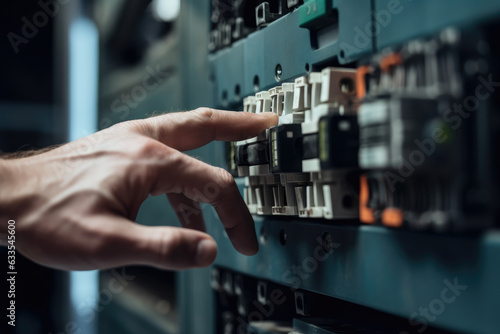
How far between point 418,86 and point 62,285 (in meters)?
2.46

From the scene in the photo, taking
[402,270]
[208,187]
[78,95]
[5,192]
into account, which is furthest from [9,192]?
[78,95]

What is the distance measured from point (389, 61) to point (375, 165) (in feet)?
0.36

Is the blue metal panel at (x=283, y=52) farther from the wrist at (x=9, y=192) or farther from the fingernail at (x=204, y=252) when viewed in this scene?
the wrist at (x=9, y=192)

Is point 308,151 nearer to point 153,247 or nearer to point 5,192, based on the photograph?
point 153,247

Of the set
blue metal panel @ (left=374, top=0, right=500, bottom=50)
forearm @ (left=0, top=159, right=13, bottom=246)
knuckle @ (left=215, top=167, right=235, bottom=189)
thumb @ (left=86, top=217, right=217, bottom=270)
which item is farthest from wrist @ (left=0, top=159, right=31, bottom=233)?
blue metal panel @ (left=374, top=0, right=500, bottom=50)

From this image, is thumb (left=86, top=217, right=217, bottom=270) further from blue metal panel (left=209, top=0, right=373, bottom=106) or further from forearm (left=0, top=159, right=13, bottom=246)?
blue metal panel (left=209, top=0, right=373, bottom=106)

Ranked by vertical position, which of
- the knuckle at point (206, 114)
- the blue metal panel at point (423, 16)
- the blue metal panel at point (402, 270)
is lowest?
the blue metal panel at point (402, 270)

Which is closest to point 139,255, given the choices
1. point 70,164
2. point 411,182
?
point 70,164

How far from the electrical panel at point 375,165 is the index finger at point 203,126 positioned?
0.02m

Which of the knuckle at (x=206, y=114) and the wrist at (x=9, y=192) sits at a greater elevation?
the knuckle at (x=206, y=114)

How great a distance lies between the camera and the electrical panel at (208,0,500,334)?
49cm

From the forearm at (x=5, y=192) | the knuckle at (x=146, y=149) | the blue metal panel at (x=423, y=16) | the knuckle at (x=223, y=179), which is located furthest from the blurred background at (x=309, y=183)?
the forearm at (x=5, y=192)

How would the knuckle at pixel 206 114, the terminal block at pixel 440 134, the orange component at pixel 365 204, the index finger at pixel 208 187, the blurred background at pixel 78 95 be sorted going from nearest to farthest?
A: 1. the terminal block at pixel 440 134
2. the orange component at pixel 365 204
3. the index finger at pixel 208 187
4. the knuckle at pixel 206 114
5. the blurred background at pixel 78 95

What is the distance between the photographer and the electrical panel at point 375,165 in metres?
0.49
